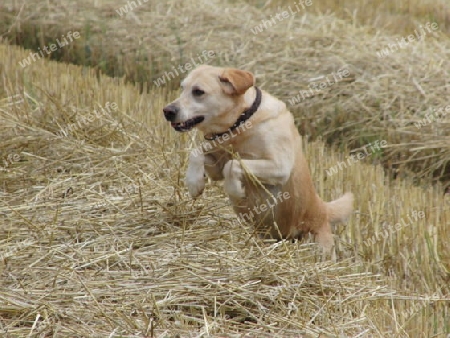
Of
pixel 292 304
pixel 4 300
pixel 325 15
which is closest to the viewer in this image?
pixel 4 300

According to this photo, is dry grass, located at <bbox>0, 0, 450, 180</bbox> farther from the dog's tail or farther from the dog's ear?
the dog's ear

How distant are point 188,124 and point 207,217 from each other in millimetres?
664

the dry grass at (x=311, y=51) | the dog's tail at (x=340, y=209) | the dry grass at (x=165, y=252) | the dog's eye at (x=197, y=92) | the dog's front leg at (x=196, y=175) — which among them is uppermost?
the dog's eye at (x=197, y=92)

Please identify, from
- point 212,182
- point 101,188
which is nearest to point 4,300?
point 101,188

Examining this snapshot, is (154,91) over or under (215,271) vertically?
under

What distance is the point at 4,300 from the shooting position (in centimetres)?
410

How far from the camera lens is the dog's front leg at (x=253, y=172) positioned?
5.20 metres

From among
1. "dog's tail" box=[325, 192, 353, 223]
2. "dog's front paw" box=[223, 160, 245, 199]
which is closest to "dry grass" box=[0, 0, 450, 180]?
"dog's tail" box=[325, 192, 353, 223]

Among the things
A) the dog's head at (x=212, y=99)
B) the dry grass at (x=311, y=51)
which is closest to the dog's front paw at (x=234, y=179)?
the dog's head at (x=212, y=99)

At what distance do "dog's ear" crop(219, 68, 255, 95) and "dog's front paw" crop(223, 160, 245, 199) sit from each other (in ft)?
1.49

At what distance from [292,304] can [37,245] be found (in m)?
1.51

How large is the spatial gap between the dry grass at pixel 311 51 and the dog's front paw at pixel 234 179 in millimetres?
3419

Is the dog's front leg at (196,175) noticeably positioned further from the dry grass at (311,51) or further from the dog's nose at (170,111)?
the dry grass at (311,51)

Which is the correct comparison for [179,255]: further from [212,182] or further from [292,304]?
[212,182]
